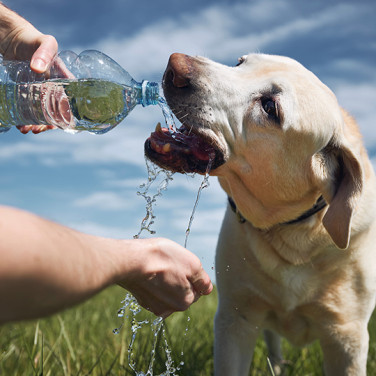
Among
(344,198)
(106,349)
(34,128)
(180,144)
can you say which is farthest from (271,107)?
(106,349)

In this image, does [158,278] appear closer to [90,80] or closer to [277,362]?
[90,80]

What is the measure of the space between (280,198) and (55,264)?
2.15m

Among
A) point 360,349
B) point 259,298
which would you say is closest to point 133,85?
point 259,298

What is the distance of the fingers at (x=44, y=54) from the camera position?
111 inches

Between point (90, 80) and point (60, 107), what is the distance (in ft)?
1.07

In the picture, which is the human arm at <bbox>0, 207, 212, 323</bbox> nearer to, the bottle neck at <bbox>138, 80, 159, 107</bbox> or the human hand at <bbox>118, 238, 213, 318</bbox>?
the human hand at <bbox>118, 238, 213, 318</bbox>

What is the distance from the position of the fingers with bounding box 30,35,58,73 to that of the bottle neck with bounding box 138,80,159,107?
55 centimetres

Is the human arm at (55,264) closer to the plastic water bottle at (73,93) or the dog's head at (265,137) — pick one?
the dog's head at (265,137)

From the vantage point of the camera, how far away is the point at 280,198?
10.6 feet

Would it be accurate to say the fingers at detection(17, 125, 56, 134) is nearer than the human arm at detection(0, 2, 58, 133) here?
No

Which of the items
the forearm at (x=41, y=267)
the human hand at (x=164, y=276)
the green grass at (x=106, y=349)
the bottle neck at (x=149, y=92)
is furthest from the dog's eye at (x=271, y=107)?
the forearm at (x=41, y=267)

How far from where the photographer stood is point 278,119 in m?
3.01

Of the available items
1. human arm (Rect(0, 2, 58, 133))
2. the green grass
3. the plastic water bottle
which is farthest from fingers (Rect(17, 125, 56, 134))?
the green grass

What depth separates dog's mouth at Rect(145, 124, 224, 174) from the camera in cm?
289
